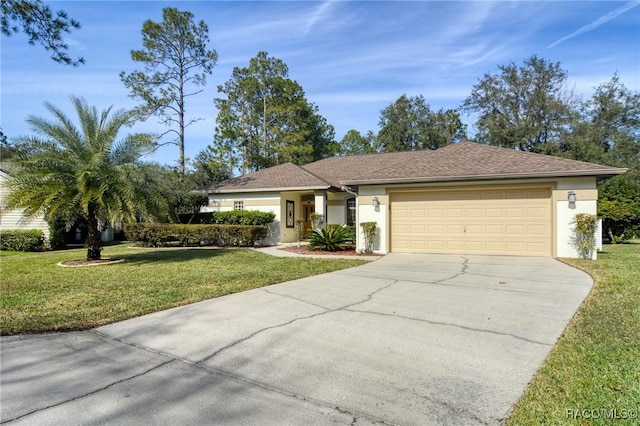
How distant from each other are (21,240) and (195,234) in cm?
770

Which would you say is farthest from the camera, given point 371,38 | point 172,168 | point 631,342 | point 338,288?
point 172,168

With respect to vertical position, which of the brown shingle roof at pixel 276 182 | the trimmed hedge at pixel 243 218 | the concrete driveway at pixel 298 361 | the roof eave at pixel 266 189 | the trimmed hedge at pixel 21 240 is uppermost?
the brown shingle roof at pixel 276 182

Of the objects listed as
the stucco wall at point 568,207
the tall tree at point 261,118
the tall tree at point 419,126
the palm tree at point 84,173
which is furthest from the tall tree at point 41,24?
the tall tree at point 419,126

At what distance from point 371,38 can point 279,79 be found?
22.6m

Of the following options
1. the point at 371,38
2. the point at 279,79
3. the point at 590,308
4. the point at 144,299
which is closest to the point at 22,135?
the point at 144,299

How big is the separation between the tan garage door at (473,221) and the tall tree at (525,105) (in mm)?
23217

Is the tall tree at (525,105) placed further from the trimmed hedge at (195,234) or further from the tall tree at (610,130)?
the trimmed hedge at (195,234)

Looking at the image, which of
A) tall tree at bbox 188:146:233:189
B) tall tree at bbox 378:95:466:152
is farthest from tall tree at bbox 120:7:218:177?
tall tree at bbox 378:95:466:152

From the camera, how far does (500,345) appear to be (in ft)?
13.8

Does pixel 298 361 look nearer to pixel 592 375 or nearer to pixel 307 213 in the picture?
pixel 592 375

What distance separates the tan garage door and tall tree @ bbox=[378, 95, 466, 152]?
2630cm

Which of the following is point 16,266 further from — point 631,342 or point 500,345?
point 631,342

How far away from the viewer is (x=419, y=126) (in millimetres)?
38938

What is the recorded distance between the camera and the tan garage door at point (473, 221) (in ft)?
39.9
